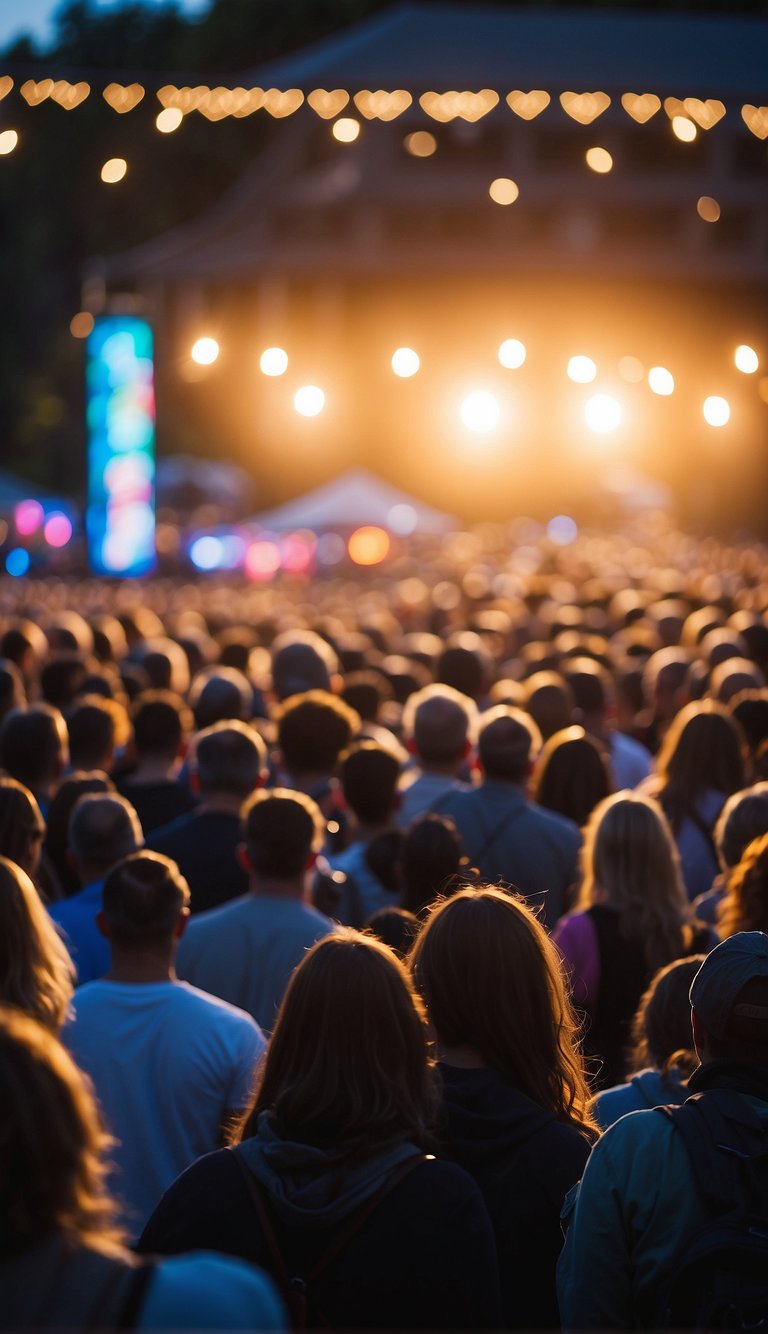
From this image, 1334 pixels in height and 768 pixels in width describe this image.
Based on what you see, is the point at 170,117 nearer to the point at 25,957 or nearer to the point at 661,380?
the point at 661,380

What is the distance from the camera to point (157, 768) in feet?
24.0

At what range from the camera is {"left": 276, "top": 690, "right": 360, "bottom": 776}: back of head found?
6832 millimetres

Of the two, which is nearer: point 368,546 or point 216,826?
point 216,826

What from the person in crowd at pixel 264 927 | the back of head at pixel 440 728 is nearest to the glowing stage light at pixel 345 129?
the back of head at pixel 440 728

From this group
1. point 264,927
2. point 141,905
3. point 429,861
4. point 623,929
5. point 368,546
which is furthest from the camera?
point 368,546

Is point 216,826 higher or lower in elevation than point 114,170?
lower

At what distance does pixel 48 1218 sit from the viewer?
1938 mm

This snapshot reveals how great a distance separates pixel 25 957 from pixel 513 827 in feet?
9.24

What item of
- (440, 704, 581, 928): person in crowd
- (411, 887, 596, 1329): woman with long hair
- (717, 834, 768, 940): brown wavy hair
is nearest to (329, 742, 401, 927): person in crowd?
(440, 704, 581, 928): person in crowd

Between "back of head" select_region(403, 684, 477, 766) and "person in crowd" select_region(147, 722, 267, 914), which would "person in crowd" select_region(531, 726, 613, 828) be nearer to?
"back of head" select_region(403, 684, 477, 766)

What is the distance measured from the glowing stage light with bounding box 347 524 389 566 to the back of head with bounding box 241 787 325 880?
29495 millimetres

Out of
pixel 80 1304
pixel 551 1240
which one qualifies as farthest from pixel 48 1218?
pixel 551 1240

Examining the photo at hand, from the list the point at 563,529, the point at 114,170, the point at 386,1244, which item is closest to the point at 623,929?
the point at 386,1244

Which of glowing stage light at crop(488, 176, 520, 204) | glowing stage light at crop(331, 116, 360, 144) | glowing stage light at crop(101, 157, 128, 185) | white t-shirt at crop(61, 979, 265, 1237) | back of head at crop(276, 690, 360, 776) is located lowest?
white t-shirt at crop(61, 979, 265, 1237)
